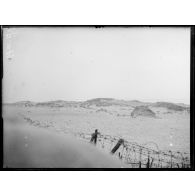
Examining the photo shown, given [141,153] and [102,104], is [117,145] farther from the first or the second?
[102,104]

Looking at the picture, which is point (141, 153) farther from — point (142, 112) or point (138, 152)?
point (142, 112)

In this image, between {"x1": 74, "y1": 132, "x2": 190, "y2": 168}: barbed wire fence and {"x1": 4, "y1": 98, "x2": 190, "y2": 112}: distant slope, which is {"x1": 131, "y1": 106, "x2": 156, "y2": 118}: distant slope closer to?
{"x1": 4, "y1": 98, "x2": 190, "y2": 112}: distant slope

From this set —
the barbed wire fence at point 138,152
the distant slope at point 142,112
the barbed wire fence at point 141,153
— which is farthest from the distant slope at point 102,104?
the barbed wire fence at point 141,153

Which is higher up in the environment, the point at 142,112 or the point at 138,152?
the point at 142,112

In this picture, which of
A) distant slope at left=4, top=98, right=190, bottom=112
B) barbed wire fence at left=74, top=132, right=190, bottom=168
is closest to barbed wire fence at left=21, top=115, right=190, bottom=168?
barbed wire fence at left=74, top=132, right=190, bottom=168

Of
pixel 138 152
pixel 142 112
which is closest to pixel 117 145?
pixel 138 152

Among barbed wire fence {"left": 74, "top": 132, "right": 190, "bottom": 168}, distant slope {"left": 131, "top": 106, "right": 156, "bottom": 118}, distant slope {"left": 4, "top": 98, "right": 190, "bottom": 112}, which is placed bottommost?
barbed wire fence {"left": 74, "top": 132, "right": 190, "bottom": 168}

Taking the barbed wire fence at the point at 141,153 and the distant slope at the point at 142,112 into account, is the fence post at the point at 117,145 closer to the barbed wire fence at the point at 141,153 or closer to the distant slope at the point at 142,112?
the barbed wire fence at the point at 141,153

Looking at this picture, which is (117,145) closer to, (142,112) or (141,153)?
(141,153)

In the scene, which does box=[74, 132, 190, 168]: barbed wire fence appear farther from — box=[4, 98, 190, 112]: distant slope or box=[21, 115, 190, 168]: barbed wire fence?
box=[4, 98, 190, 112]: distant slope

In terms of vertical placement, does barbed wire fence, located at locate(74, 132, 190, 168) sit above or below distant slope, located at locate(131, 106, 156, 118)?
below

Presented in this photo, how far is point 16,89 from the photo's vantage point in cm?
247

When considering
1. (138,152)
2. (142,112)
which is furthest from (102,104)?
(138,152)
